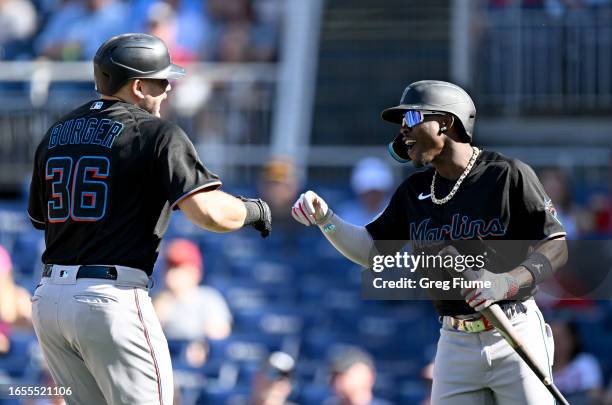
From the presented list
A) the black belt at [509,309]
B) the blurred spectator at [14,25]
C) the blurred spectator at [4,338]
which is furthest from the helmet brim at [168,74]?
the blurred spectator at [14,25]

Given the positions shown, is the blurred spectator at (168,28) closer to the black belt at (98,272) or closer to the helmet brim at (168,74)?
the helmet brim at (168,74)

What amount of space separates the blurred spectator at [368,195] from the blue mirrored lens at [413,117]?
4193 millimetres

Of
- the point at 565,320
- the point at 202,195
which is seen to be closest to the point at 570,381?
the point at 565,320

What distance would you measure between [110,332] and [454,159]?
1556mm

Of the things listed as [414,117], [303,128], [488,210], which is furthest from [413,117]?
A: [303,128]

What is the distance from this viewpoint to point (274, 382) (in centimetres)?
761

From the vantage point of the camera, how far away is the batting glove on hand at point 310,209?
520 cm

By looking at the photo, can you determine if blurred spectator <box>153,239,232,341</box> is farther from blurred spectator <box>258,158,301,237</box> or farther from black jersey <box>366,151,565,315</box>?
black jersey <box>366,151,565,315</box>

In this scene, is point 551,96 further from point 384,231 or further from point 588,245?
point 384,231

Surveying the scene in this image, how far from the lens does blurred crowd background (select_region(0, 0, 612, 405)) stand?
866 cm

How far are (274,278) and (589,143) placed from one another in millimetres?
4272

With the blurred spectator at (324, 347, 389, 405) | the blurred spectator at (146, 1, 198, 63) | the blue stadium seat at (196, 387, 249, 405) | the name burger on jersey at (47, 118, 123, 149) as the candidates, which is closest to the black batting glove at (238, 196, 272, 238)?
the name burger on jersey at (47, 118, 123, 149)

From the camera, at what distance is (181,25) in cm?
1183

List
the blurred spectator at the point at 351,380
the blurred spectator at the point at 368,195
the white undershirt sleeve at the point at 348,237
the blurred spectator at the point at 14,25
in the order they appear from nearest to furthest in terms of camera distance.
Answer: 1. the white undershirt sleeve at the point at 348,237
2. the blurred spectator at the point at 351,380
3. the blurred spectator at the point at 368,195
4. the blurred spectator at the point at 14,25
